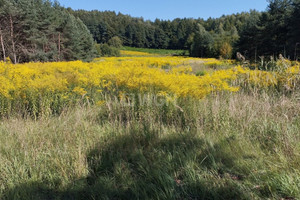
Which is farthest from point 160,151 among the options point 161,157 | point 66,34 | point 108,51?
point 108,51

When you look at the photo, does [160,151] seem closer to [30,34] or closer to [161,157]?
[161,157]

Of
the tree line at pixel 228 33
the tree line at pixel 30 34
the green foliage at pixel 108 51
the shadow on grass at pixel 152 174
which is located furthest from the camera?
the green foliage at pixel 108 51

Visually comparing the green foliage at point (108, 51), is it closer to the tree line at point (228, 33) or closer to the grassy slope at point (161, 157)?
the tree line at point (228, 33)

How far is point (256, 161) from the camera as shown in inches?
73.8

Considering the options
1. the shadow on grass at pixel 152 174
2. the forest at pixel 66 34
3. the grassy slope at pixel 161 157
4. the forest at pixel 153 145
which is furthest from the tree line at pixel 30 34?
the shadow on grass at pixel 152 174

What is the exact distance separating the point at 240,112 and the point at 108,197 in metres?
2.27

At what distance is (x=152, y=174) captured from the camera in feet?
5.98

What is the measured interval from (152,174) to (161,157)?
304 millimetres

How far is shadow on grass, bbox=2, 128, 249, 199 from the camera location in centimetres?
160

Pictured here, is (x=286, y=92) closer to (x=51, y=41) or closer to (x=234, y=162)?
(x=234, y=162)

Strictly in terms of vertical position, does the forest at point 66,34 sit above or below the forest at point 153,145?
above

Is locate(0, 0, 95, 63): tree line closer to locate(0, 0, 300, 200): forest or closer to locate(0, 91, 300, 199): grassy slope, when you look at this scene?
locate(0, 0, 300, 200): forest

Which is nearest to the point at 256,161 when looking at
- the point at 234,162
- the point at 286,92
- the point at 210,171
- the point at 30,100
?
the point at 234,162

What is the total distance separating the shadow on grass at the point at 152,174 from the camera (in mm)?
1600
